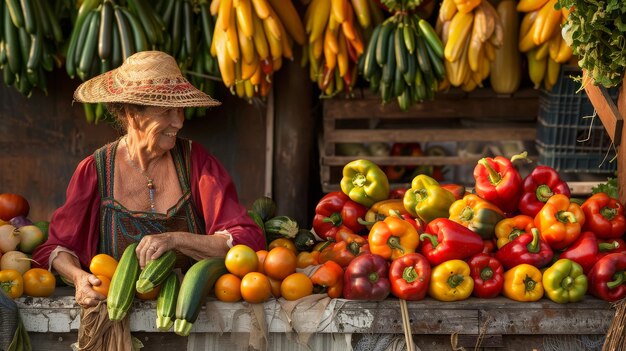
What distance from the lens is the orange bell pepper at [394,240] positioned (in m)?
4.34

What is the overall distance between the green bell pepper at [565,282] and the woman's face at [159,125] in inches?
68.9

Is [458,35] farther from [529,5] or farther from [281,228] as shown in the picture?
[281,228]

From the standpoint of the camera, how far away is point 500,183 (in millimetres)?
4617

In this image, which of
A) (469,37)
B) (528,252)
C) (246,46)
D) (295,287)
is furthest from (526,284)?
(246,46)

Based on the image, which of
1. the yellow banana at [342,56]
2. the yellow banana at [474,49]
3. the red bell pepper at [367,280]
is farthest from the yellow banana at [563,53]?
the red bell pepper at [367,280]

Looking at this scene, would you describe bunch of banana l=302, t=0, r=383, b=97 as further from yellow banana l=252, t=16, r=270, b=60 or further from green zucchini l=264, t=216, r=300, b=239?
green zucchini l=264, t=216, r=300, b=239

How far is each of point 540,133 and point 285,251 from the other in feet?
9.20

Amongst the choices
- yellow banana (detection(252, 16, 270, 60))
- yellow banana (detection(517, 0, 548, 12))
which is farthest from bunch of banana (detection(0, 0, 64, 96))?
yellow banana (detection(517, 0, 548, 12))

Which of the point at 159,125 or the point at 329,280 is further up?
the point at 159,125

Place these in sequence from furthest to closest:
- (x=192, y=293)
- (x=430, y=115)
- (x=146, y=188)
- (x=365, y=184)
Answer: (x=430, y=115)
(x=365, y=184)
(x=146, y=188)
(x=192, y=293)

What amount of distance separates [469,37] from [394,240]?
2184 millimetres

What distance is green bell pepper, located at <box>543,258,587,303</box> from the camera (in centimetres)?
416

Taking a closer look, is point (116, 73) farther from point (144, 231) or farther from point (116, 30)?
point (116, 30)

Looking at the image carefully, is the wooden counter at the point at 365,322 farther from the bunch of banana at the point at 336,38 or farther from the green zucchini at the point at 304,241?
the bunch of banana at the point at 336,38
